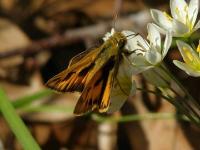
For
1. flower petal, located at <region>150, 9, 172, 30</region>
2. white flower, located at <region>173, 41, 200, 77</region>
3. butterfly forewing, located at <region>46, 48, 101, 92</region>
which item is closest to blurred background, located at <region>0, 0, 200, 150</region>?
butterfly forewing, located at <region>46, 48, 101, 92</region>

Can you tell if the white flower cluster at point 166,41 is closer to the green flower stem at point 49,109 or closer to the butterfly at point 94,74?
the butterfly at point 94,74

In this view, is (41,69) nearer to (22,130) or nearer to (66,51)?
(66,51)

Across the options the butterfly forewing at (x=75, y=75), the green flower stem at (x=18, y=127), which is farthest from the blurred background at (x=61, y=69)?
the butterfly forewing at (x=75, y=75)

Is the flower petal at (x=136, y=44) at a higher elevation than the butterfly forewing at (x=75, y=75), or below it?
higher

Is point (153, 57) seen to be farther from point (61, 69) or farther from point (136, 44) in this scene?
point (61, 69)

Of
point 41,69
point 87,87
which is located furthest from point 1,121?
point 87,87

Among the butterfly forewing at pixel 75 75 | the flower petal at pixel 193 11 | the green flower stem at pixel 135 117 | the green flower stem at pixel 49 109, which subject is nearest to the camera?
the butterfly forewing at pixel 75 75
